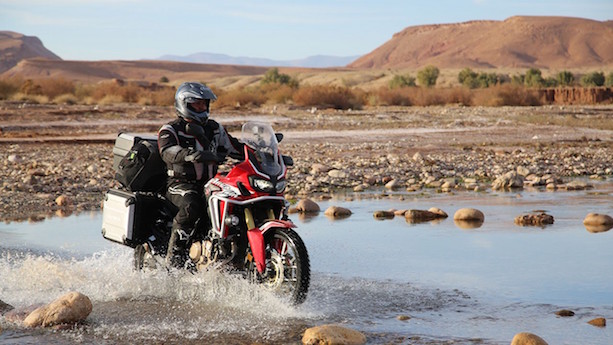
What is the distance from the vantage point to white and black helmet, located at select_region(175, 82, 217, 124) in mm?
7934

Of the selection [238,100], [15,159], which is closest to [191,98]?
[15,159]

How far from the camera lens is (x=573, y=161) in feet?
69.3

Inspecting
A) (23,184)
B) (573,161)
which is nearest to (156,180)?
(23,184)

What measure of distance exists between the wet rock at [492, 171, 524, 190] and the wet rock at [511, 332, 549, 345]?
10.6 m

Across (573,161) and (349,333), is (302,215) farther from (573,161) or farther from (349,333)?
(573,161)

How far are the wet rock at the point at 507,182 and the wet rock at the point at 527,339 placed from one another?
34.9ft

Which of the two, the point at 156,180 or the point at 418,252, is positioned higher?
the point at 156,180

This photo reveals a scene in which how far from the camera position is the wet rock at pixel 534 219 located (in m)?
12.2

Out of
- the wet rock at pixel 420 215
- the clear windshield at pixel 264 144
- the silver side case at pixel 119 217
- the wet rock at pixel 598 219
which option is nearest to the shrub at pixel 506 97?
the wet rock at pixel 420 215

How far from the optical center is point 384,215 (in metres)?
13.0

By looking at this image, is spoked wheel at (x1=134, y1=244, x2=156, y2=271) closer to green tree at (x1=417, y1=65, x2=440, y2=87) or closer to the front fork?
the front fork

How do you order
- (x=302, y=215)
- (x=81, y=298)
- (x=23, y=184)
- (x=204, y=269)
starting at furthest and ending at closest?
(x=23, y=184) → (x=302, y=215) → (x=204, y=269) → (x=81, y=298)

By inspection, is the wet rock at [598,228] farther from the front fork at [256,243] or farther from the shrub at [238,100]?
the shrub at [238,100]

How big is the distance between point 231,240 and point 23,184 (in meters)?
9.31
